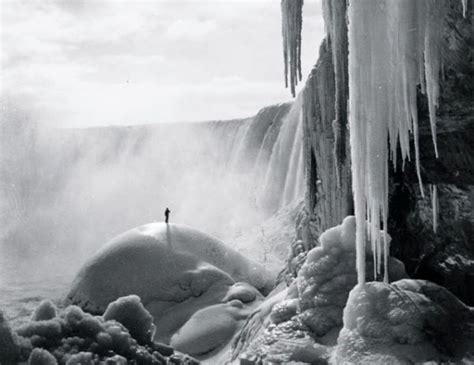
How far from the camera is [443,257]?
681 cm

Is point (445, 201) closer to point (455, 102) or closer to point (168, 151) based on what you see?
point (455, 102)

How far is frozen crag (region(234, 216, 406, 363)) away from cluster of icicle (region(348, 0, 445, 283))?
874mm

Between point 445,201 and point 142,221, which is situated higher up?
point 445,201

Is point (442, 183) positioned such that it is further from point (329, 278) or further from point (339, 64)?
point (329, 278)

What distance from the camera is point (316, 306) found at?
5914mm

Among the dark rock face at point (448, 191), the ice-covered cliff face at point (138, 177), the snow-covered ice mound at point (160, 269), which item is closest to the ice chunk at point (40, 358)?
the dark rock face at point (448, 191)

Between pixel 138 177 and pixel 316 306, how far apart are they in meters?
26.6

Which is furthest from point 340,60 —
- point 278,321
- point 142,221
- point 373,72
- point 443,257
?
point 142,221

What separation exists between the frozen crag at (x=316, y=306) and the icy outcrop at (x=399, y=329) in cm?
45

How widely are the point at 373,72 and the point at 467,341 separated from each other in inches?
93.8

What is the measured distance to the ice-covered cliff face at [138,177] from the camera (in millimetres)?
22969

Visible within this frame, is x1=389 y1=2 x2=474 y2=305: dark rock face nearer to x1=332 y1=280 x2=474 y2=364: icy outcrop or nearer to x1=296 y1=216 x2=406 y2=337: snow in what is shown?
x1=296 y1=216 x2=406 y2=337: snow

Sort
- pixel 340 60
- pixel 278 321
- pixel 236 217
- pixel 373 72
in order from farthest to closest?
1. pixel 236 217
2. pixel 340 60
3. pixel 278 321
4. pixel 373 72

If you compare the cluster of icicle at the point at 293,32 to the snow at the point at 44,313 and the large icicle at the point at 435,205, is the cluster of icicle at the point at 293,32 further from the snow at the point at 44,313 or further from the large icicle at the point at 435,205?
the snow at the point at 44,313
